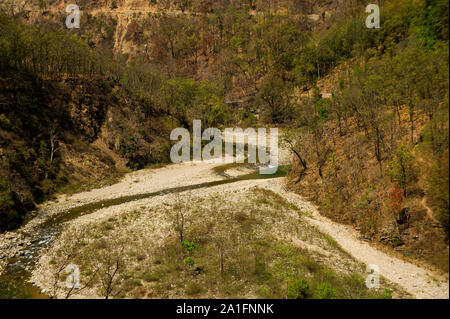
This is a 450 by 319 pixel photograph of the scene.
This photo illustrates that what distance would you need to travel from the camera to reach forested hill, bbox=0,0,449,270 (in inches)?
455

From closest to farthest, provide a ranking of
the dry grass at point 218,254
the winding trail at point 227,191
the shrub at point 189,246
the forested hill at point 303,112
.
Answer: the winding trail at point 227,191 < the forested hill at point 303,112 < the dry grass at point 218,254 < the shrub at point 189,246

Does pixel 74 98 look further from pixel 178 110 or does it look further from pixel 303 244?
pixel 303 244

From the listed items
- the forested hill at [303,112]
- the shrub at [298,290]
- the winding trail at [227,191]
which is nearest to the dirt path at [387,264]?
the winding trail at [227,191]

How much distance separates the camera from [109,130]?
39.5m

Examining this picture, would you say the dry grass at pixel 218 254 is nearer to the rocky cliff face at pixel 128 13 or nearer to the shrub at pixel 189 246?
the shrub at pixel 189 246

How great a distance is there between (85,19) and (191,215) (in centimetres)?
12269

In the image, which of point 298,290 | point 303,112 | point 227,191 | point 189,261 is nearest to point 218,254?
point 189,261

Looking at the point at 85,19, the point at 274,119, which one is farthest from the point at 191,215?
the point at 85,19

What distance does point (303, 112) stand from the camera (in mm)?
48344

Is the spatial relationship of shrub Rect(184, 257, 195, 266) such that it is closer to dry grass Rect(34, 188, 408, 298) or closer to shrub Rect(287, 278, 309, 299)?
dry grass Rect(34, 188, 408, 298)

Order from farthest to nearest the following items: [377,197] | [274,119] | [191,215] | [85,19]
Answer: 1. [85,19]
2. [274,119]
3. [191,215]
4. [377,197]

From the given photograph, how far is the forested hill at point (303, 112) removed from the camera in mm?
11562

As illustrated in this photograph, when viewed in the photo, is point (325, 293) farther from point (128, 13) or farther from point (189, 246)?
point (128, 13)

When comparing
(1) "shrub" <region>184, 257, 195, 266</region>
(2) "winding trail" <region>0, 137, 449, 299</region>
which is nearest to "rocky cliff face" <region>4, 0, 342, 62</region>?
(2) "winding trail" <region>0, 137, 449, 299</region>
